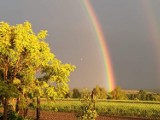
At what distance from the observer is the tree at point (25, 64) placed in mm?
35250

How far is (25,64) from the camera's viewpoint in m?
37.4

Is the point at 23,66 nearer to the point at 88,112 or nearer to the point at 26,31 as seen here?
the point at 26,31

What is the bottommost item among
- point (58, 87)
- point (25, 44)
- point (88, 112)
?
point (88, 112)

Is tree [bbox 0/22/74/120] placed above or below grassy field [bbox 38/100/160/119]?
above

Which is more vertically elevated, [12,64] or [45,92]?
[12,64]

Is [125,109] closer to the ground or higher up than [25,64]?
closer to the ground

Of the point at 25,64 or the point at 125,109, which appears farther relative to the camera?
the point at 125,109

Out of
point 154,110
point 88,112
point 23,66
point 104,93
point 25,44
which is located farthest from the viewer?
point 104,93

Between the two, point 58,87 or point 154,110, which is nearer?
point 58,87

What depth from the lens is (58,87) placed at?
37.2 metres

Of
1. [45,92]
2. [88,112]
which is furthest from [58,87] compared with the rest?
[88,112]

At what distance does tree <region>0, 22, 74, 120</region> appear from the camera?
35.2m

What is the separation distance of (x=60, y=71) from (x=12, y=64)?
4.52m

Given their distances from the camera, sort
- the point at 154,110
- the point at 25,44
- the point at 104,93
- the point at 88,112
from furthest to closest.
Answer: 1. the point at 104,93
2. the point at 154,110
3. the point at 25,44
4. the point at 88,112
